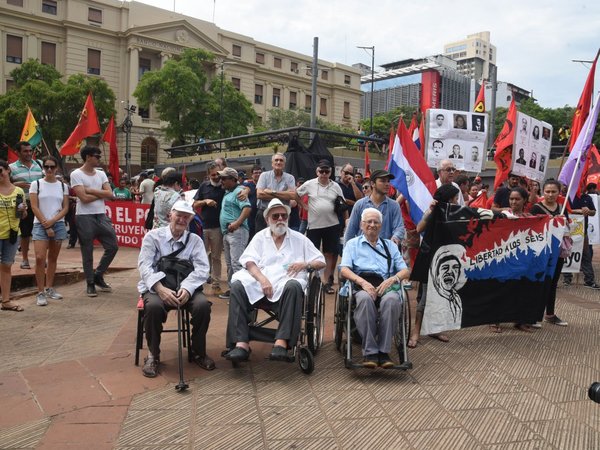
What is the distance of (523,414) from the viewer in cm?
349

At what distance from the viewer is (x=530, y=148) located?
23.0 feet

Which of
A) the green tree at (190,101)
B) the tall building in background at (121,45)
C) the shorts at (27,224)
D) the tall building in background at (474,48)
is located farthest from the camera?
the tall building in background at (474,48)

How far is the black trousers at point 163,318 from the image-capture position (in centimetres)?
409

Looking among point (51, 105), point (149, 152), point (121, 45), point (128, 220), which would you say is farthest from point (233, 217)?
A: point (121, 45)

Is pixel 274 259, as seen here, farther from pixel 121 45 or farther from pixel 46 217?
pixel 121 45

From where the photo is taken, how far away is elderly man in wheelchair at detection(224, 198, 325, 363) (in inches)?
162

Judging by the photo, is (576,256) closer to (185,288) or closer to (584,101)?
(584,101)

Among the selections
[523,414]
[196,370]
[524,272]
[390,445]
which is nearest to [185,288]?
[196,370]

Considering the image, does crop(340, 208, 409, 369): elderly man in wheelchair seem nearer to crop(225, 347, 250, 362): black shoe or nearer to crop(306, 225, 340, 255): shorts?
crop(225, 347, 250, 362): black shoe

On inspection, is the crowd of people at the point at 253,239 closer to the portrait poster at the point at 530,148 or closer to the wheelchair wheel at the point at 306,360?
the wheelchair wheel at the point at 306,360

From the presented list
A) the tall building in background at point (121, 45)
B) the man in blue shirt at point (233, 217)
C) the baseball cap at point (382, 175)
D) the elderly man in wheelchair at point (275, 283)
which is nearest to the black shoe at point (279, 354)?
the elderly man in wheelchair at point (275, 283)

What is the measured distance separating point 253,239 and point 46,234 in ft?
9.74

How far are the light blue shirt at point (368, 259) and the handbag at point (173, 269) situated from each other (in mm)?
1351

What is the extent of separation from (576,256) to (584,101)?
8.67 ft
